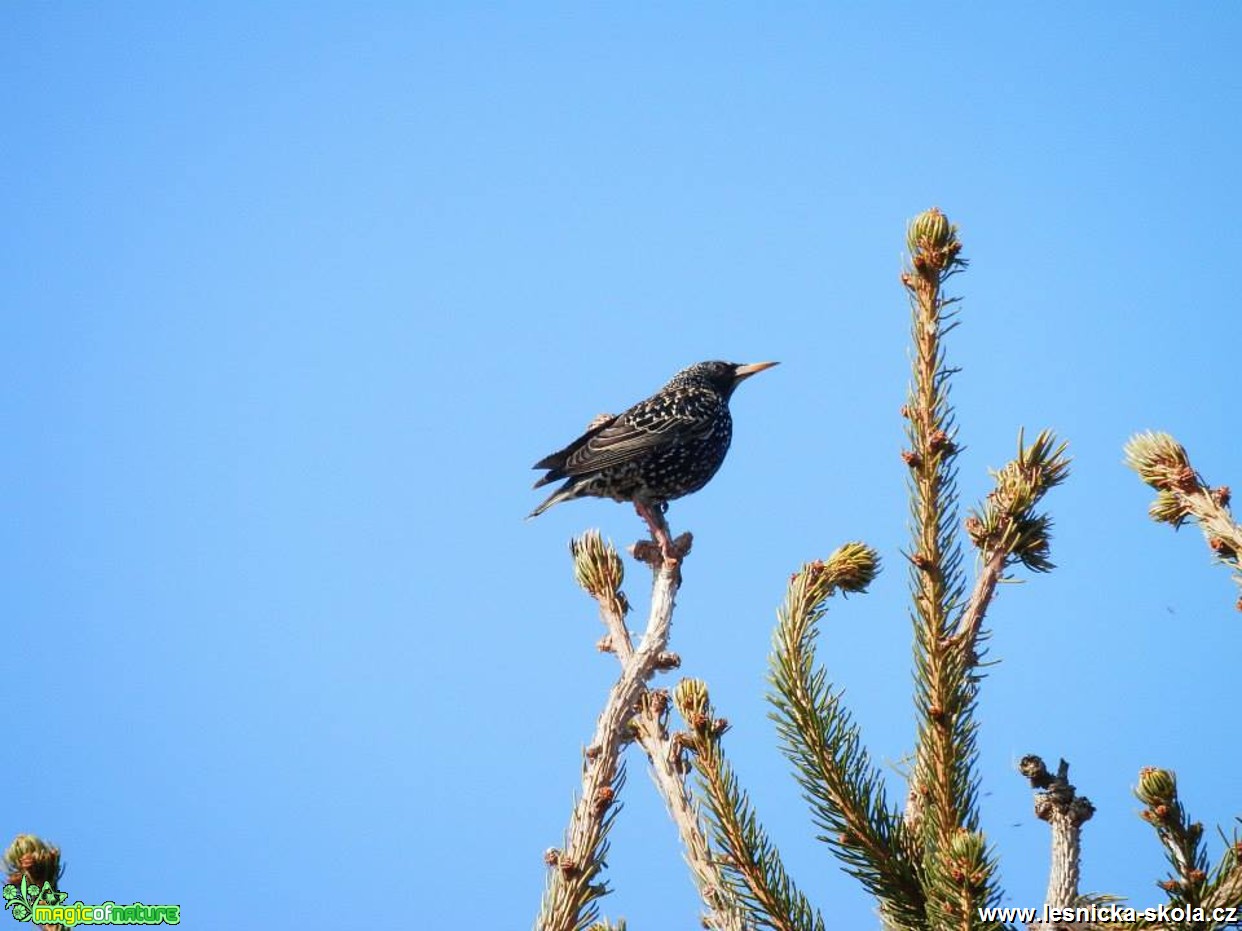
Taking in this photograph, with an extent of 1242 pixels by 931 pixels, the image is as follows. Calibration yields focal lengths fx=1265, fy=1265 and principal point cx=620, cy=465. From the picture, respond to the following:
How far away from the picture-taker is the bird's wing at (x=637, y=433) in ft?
29.1

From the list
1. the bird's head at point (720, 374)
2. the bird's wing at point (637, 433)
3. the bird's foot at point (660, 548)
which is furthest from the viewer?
the bird's head at point (720, 374)

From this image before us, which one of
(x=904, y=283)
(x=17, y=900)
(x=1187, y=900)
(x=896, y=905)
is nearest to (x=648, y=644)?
(x=896, y=905)

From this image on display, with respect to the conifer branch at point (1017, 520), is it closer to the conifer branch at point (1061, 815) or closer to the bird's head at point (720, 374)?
the conifer branch at point (1061, 815)

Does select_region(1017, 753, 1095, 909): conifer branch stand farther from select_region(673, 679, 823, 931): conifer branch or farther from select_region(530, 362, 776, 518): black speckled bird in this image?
select_region(530, 362, 776, 518): black speckled bird

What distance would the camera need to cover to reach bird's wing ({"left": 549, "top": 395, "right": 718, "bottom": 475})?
886 centimetres

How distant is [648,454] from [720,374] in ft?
6.04

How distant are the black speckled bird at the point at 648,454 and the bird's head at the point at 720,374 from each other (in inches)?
21.8

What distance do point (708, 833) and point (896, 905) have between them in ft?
1.86

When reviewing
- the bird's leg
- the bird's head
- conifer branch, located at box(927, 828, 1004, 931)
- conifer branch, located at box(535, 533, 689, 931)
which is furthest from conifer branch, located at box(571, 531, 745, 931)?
the bird's head

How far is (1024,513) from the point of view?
3.73 m

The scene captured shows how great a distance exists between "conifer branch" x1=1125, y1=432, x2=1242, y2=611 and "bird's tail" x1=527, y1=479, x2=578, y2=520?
17.5ft

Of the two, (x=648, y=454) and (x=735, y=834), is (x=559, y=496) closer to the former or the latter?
(x=648, y=454)

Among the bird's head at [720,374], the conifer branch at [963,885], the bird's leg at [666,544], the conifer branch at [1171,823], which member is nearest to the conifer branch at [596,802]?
the conifer branch at [963,885]

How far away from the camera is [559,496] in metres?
9.10
